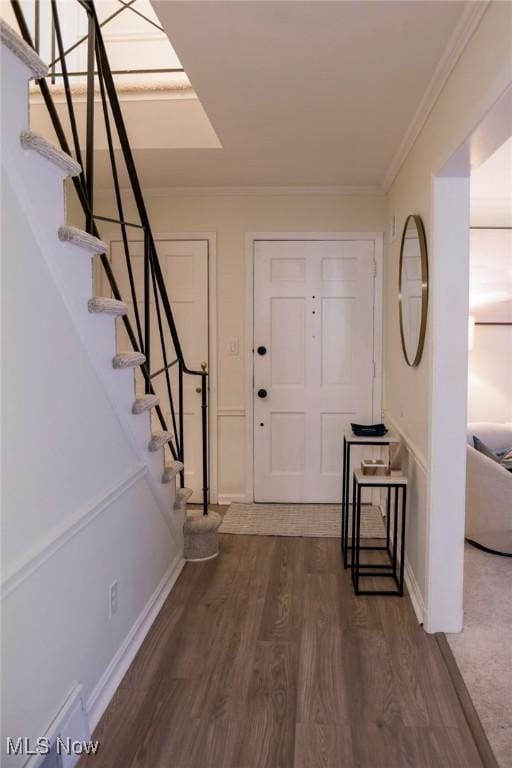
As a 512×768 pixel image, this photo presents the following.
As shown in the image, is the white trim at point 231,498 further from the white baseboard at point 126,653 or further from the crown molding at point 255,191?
the crown molding at point 255,191

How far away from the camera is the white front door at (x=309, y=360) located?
4336mm

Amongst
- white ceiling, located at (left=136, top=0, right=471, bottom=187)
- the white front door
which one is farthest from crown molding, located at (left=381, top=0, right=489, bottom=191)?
the white front door

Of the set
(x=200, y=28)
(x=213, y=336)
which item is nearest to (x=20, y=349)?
(x=200, y=28)

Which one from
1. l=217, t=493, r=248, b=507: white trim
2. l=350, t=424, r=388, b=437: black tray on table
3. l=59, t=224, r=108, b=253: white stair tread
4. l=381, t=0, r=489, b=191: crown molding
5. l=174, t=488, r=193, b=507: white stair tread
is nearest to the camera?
l=59, t=224, r=108, b=253: white stair tread

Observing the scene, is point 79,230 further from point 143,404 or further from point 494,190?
point 494,190

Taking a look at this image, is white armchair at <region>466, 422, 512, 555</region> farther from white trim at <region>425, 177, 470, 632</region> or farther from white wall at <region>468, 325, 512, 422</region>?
white wall at <region>468, 325, 512, 422</region>

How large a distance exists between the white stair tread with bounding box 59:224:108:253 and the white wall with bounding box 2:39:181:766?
0.10 feet

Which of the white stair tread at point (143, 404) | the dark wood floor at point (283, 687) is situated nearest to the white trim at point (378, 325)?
the dark wood floor at point (283, 687)

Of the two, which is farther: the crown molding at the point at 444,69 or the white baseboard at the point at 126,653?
the white baseboard at the point at 126,653

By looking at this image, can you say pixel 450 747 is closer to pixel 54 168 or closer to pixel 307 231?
pixel 54 168

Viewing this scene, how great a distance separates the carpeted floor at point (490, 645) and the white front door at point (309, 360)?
1358 millimetres

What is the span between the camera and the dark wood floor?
1.88 m

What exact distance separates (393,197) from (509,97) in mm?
2321

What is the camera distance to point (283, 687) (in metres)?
2.22
